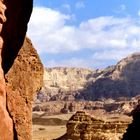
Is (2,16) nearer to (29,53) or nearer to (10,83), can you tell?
(10,83)

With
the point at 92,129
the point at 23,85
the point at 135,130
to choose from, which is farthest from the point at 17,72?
the point at 92,129

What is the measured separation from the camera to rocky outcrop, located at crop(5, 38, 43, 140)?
19141 mm

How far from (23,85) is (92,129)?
76.0 ft

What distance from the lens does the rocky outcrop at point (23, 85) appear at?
62.8 feet

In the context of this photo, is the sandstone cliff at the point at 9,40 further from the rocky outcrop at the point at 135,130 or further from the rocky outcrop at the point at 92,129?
the rocky outcrop at the point at 92,129

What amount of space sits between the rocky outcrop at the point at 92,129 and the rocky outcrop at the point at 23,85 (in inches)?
841

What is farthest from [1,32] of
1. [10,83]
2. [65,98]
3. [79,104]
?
[65,98]

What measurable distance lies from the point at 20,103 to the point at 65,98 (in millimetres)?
168275

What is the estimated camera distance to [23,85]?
20.0 meters

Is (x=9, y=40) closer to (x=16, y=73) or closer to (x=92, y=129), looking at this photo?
(x=16, y=73)

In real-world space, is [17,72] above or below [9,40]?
below

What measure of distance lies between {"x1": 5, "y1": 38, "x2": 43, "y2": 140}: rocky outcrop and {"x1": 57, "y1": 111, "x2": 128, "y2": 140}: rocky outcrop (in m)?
21.4

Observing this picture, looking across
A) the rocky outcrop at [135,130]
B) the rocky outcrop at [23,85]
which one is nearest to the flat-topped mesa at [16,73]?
the rocky outcrop at [23,85]

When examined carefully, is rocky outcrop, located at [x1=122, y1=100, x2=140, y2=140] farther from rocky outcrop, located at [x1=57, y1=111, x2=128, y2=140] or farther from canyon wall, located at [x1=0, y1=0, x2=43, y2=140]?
rocky outcrop, located at [x1=57, y1=111, x2=128, y2=140]
